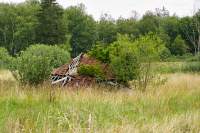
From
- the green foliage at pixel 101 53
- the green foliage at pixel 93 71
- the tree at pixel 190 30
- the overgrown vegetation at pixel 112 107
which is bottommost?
the overgrown vegetation at pixel 112 107

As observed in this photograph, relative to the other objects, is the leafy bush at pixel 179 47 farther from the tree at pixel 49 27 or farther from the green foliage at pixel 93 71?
the green foliage at pixel 93 71

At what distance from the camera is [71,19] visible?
243ft

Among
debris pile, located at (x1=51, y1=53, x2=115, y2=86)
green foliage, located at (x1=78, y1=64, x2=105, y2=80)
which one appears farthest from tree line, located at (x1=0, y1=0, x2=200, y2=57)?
green foliage, located at (x1=78, y1=64, x2=105, y2=80)

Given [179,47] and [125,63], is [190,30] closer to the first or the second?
[179,47]

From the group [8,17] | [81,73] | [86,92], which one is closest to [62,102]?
[86,92]

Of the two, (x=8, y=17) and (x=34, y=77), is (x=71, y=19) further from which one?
(x=34, y=77)

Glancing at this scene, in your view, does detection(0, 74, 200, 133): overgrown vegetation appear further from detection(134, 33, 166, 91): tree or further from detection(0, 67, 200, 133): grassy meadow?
detection(134, 33, 166, 91): tree

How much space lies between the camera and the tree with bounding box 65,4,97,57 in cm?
6931

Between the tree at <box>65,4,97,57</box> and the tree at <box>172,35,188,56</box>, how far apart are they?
525 inches

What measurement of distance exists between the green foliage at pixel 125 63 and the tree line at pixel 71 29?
111 ft

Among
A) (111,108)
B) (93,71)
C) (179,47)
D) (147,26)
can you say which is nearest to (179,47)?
(179,47)

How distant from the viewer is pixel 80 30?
71500 mm

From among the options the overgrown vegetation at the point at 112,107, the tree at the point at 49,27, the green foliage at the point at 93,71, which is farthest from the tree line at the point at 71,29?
the overgrown vegetation at the point at 112,107

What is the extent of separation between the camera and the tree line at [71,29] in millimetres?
53375
